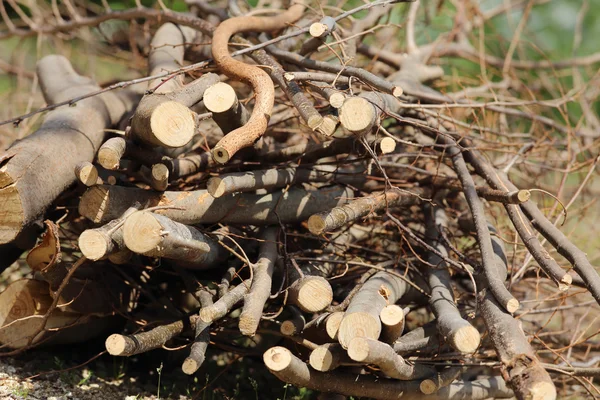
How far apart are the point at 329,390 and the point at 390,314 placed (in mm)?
421

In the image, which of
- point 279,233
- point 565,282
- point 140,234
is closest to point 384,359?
point 565,282

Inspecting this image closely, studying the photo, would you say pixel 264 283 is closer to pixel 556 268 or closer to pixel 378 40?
pixel 556 268

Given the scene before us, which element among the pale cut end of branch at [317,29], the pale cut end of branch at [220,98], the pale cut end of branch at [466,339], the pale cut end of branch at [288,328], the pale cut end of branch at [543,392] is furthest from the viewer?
the pale cut end of branch at [317,29]

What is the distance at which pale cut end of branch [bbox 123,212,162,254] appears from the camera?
2.08 meters

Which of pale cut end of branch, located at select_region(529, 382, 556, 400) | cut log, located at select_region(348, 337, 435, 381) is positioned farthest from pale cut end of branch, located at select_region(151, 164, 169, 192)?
pale cut end of branch, located at select_region(529, 382, 556, 400)

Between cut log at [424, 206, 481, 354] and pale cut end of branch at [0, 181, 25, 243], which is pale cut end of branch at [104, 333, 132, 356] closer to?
pale cut end of branch at [0, 181, 25, 243]

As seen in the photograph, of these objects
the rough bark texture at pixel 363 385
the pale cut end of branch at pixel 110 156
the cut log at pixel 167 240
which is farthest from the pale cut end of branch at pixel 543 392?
the pale cut end of branch at pixel 110 156

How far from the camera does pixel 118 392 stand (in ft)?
8.77

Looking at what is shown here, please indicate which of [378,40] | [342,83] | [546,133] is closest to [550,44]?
[378,40]

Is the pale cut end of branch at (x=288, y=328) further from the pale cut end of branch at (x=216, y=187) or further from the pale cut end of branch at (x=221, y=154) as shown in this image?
the pale cut end of branch at (x=221, y=154)

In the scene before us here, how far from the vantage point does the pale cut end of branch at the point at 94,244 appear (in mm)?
2076

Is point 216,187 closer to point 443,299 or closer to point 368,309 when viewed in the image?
point 368,309

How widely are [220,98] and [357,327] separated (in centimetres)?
92

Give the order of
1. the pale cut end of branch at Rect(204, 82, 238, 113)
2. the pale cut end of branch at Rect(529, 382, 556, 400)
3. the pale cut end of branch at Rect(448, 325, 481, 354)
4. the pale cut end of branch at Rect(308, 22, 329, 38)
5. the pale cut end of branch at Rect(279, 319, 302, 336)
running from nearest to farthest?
the pale cut end of branch at Rect(529, 382, 556, 400), the pale cut end of branch at Rect(448, 325, 481, 354), the pale cut end of branch at Rect(204, 82, 238, 113), the pale cut end of branch at Rect(279, 319, 302, 336), the pale cut end of branch at Rect(308, 22, 329, 38)
